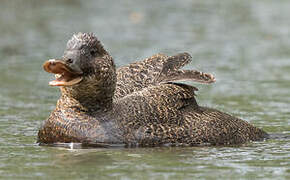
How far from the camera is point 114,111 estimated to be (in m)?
9.64

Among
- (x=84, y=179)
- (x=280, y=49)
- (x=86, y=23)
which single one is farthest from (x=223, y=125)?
(x=86, y=23)

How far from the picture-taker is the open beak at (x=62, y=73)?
871cm

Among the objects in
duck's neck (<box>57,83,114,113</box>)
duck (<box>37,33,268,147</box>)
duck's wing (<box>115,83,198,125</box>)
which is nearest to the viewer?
duck (<box>37,33,268,147</box>)

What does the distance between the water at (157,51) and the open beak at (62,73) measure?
3.08 ft

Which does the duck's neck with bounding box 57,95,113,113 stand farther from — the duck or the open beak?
the open beak

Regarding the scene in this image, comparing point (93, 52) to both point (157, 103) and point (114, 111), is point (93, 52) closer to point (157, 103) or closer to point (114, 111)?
point (114, 111)

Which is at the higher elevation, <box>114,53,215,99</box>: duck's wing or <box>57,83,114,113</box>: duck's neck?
<box>114,53,215,99</box>: duck's wing

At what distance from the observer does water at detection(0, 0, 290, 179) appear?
344 inches

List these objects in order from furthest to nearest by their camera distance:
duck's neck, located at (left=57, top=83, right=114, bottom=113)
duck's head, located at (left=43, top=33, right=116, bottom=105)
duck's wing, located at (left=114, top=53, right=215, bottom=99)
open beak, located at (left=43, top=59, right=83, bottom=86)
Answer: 1. duck's wing, located at (left=114, top=53, right=215, bottom=99)
2. duck's neck, located at (left=57, top=83, right=114, bottom=113)
3. duck's head, located at (left=43, top=33, right=116, bottom=105)
4. open beak, located at (left=43, top=59, right=83, bottom=86)

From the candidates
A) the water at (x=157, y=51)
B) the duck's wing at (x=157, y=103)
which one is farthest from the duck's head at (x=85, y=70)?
the water at (x=157, y=51)

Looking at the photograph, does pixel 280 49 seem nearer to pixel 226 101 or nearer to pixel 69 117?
pixel 226 101

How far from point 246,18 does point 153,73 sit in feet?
40.3

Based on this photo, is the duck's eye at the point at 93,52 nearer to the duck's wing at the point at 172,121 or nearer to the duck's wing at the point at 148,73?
the duck's wing at the point at 172,121

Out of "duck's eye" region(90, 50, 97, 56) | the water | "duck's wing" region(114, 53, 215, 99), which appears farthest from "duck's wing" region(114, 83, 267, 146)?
"duck's eye" region(90, 50, 97, 56)
